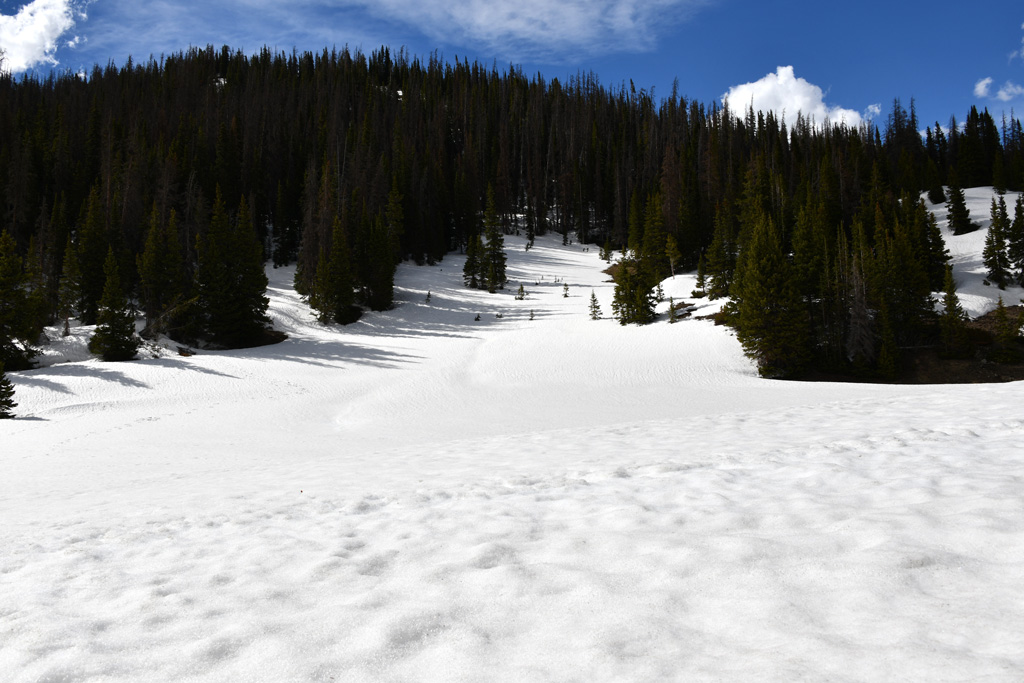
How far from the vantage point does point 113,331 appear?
29438 millimetres

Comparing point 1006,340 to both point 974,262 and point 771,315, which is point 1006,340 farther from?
point 974,262

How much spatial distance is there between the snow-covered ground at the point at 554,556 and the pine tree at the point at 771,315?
19942 millimetres

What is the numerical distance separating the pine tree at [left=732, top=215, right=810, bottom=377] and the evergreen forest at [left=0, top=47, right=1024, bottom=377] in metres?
0.14

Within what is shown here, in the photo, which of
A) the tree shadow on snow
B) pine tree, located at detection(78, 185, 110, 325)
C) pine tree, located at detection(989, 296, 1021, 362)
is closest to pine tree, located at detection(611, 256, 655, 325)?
pine tree, located at detection(989, 296, 1021, 362)

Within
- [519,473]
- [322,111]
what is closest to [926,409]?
[519,473]

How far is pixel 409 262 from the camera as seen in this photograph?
66.6m

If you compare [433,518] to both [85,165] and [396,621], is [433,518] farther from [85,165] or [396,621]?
[85,165]

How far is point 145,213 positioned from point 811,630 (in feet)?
194

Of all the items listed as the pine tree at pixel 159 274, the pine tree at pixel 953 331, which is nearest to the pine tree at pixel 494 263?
the pine tree at pixel 159 274

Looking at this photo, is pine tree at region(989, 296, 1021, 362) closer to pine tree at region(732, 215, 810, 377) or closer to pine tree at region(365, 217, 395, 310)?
pine tree at region(732, 215, 810, 377)

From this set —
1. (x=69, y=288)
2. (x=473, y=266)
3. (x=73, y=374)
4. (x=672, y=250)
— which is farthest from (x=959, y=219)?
(x=69, y=288)

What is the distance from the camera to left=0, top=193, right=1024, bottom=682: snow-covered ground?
255 centimetres

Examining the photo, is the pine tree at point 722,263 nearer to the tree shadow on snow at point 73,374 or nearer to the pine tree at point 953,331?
the pine tree at point 953,331

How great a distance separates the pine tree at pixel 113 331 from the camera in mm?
29312
